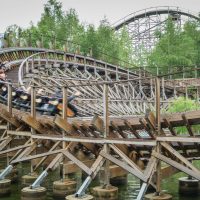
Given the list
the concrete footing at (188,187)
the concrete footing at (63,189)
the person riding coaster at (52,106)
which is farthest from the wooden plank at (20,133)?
the concrete footing at (188,187)

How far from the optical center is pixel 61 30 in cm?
5441

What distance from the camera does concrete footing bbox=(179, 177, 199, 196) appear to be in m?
13.1

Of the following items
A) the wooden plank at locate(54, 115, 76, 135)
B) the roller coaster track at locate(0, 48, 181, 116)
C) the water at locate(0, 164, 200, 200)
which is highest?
the roller coaster track at locate(0, 48, 181, 116)

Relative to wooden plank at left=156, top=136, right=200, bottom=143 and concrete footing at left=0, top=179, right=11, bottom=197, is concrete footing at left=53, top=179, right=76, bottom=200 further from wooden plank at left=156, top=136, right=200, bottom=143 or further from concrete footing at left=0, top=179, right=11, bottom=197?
wooden plank at left=156, top=136, right=200, bottom=143

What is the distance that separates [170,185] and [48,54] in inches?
816

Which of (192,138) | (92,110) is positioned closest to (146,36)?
(92,110)

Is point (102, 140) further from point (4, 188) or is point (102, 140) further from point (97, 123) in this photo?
point (4, 188)

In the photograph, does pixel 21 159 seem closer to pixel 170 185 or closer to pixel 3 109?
pixel 3 109

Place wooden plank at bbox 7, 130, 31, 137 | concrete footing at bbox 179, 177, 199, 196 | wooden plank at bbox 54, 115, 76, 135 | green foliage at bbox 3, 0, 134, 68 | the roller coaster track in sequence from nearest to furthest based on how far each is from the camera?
wooden plank at bbox 54, 115, 76, 135 < concrete footing at bbox 179, 177, 199, 196 < wooden plank at bbox 7, 130, 31, 137 < the roller coaster track < green foliage at bbox 3, 0, 134, 68

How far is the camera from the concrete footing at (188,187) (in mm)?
13094

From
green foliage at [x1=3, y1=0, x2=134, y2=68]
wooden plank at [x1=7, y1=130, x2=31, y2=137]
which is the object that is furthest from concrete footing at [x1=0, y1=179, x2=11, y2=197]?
green foliage at [x1=3, y1=0, x2=134, y2=68]

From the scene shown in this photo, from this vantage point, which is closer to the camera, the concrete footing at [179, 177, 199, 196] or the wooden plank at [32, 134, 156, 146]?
the wooden plank at [32, 134, 156, 146]

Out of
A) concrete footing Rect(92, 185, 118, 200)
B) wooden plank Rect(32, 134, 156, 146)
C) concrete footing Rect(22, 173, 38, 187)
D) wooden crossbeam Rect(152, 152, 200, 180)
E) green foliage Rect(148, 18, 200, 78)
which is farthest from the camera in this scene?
green foliage Rect(148, 18, 200, 78)

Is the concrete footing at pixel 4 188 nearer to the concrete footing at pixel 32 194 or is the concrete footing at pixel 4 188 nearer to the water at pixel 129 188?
the water at pixel 129 188
